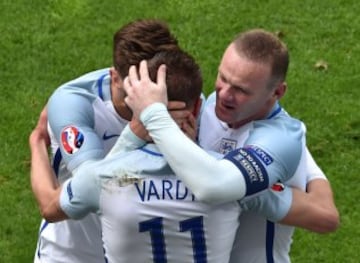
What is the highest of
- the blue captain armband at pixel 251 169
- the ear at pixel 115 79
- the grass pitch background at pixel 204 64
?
the ear at pixel 115 79

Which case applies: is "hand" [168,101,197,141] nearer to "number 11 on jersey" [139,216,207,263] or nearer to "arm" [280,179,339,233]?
"number 11 on jersey" [139,216,207,263]

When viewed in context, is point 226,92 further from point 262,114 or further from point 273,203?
point 273,203

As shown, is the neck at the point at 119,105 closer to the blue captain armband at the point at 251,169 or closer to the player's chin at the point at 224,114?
the player's chin at the point at 224,114

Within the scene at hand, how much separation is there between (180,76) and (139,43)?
478mm

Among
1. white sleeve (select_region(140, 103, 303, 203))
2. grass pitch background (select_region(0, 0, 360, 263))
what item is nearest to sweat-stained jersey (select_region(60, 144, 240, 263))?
white sleeve (select_region(140, 103, 303, 203))

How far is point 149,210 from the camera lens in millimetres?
3596

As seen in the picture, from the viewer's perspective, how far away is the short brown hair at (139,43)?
4027 millimetres

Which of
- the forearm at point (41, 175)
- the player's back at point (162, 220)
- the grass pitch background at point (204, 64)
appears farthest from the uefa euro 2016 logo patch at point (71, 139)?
the grass pitch background at point (204, 64)

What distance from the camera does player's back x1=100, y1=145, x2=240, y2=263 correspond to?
11.8 feet

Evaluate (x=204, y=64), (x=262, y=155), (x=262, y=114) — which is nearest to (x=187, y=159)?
(x=262, y=155)

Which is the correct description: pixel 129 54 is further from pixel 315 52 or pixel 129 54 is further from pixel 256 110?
pixel 315 52

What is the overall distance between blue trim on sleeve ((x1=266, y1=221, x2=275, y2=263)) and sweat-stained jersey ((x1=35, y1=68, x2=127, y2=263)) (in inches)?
27.5

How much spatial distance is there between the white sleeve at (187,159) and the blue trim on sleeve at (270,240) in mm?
569

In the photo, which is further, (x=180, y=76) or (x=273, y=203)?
(x=273, y=203)
